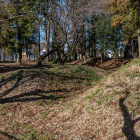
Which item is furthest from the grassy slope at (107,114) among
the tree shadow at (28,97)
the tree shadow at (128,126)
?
the tree shadow at (28,97)

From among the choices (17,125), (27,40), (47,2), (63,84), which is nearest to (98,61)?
(27,40)

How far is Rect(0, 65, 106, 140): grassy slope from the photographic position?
5004 mm

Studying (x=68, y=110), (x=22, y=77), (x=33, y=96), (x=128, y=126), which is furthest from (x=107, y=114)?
(x=22, y=77)

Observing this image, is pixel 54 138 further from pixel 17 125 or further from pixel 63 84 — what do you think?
pixel 63 84

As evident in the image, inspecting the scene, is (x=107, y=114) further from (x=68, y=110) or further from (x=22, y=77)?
(x=22, y=77)

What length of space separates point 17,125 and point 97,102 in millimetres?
2892

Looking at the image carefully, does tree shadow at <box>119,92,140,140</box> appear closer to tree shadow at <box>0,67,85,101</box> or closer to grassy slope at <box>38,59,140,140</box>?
grassy slope at <box>38,59,140,140</box>

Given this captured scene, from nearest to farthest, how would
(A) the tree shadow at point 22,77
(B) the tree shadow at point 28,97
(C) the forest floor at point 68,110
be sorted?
(C) the forest floor at point 68,110, (B) the tree shadow at point 28,97, (A) the tree shadow at point 22,77

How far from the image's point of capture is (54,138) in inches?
173

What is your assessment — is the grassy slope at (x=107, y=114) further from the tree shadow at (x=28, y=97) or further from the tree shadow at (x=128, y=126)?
the tree shadow at (x=28, y=97)

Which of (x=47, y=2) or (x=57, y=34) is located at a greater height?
(x=47, y=2)

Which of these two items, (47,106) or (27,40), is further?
(27,40)

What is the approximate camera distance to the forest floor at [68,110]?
4.31m

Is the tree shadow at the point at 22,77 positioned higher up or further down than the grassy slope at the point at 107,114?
higher up
